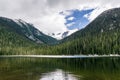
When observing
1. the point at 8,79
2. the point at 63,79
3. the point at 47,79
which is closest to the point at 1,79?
the point at 8,79

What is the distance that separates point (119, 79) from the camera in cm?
5281

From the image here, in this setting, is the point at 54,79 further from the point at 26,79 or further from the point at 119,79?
the point at 119,79

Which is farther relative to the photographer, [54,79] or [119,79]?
[54,79]

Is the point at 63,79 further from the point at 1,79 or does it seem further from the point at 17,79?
the point at 1,79

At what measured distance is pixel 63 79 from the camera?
58.5 metres

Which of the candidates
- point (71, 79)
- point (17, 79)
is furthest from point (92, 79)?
point (17, 79)

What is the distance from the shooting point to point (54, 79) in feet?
194

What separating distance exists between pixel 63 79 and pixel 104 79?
1046 cm

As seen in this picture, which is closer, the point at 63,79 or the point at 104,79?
the point at 104,79

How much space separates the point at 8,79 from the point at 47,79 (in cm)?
974

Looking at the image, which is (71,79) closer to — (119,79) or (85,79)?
(85,79)

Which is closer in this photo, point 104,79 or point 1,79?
point 104,79

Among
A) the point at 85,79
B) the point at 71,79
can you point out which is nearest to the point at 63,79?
the point at 71,79

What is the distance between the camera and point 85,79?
5509 centimetres
